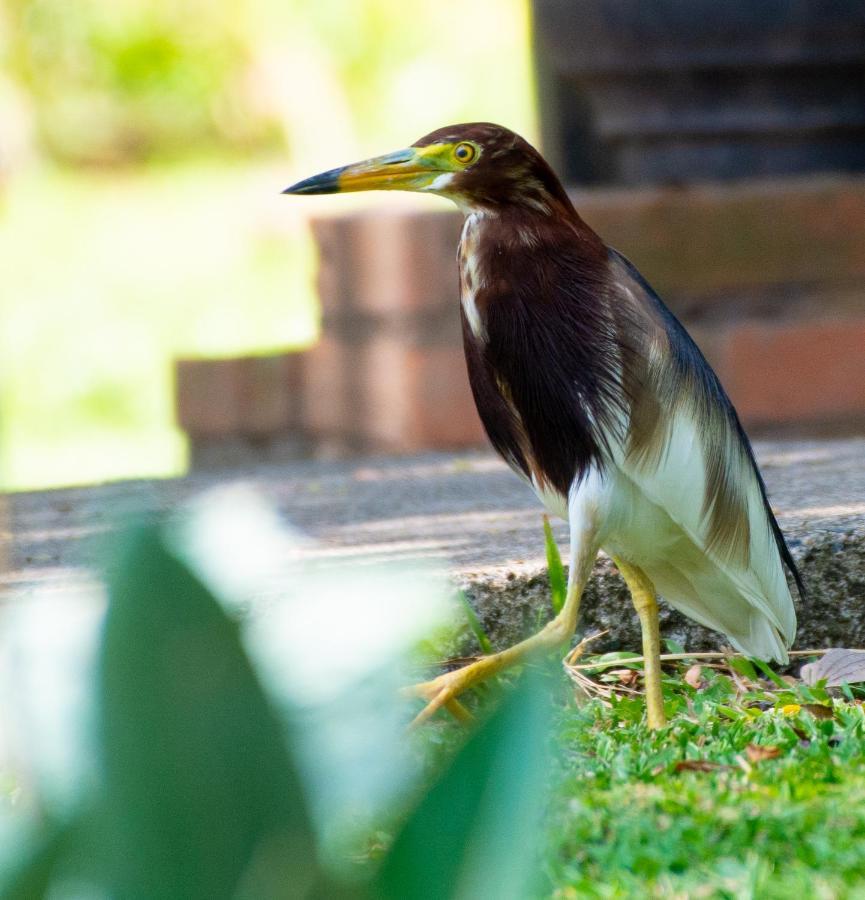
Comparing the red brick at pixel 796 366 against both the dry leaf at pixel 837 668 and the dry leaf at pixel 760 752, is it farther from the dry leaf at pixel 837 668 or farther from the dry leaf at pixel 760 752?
the dry leaf at pixel 760 752

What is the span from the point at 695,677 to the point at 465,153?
2.98 feet

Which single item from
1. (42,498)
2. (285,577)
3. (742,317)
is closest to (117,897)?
(285,577)

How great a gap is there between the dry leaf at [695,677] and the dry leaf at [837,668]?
6.4 inches

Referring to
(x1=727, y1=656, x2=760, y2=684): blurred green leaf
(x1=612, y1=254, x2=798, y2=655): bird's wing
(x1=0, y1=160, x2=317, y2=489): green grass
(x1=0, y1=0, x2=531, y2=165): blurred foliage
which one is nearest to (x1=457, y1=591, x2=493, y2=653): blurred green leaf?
(x1=612, y1=254, x2=798, y2=655): bird's wing

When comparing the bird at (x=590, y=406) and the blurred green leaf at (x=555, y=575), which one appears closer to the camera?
the bird at (x=590, y=406)

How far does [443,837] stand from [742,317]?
3.84m

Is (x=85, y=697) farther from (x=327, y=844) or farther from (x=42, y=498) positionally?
(x=42, y=498)

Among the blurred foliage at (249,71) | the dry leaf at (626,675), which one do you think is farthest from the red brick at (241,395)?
the blurred foliage at (249,71)

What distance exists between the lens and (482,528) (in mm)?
2961

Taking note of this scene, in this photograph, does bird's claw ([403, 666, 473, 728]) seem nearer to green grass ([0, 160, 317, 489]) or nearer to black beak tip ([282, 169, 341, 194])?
black beak tip ([282, 169, 341, 194])

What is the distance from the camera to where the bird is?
6.95 feet

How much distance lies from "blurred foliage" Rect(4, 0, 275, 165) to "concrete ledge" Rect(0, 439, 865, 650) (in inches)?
467

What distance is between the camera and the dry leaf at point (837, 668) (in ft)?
7.63

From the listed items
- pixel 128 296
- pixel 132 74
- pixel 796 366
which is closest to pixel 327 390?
pixel 796 366
